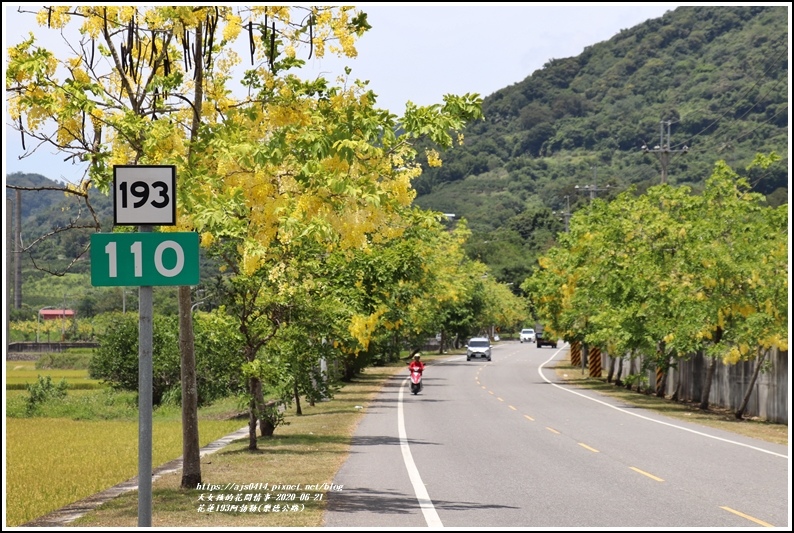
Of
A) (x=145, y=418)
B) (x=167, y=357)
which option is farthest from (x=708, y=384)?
(x=145, y=418)

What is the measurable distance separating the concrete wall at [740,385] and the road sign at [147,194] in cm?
2569

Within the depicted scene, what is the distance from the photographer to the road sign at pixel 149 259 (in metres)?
9.05

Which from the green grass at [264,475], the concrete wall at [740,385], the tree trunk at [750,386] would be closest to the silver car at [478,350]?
the concrete wall at [740,385]

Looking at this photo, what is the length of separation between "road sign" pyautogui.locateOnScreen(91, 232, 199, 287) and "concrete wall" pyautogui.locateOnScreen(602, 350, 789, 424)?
84.1 feet

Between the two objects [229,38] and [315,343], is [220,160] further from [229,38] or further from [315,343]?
[315,343]

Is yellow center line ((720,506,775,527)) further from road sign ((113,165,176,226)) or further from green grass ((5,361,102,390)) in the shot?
green grass ((5,361,102,390))

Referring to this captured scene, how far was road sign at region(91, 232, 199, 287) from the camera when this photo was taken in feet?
29.7

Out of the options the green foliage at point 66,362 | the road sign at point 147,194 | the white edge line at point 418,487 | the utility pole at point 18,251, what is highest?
the utility pole at point 18,251

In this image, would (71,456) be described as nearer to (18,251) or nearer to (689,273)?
(18,251)

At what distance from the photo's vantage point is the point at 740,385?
36.6 meters

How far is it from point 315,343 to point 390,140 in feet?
39.1

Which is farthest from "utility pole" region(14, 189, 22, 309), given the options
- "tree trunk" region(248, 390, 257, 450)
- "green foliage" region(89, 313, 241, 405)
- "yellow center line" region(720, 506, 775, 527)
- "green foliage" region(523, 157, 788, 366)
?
"green foliage" region(523, 157, 788, 366)

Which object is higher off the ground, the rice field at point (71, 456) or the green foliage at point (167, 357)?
the green foliage at point (167, 357)

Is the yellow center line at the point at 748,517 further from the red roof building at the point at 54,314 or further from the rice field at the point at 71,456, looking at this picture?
the red roof building at the point at 54,314
